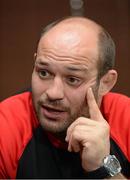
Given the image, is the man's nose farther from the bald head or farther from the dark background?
the dark background

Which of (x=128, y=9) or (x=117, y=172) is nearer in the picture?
(x=117, y=172)

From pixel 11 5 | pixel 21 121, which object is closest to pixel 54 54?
pixel 21 121

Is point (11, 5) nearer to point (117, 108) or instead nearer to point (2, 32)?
point (2, 32)

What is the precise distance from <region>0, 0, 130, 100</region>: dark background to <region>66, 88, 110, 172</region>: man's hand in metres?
1.70

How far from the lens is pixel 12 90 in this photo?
2.75 m

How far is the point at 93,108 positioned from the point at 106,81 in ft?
0.57

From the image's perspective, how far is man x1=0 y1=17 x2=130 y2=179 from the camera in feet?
3.51

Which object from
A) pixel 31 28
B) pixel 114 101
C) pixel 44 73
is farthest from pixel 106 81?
pixel 31 28

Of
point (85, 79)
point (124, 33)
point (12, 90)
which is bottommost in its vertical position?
point (12, 90)

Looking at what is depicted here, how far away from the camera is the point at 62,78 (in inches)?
43.4

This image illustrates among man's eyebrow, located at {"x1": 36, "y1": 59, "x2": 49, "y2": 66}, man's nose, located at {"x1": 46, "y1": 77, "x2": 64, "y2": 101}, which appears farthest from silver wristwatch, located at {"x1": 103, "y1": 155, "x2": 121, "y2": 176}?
man's eyebrow, located at {"x1": 36, "y1": 59, "x2": 49, "y2": 66}

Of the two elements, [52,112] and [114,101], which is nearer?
[52,112]

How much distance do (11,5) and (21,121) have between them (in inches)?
64.1

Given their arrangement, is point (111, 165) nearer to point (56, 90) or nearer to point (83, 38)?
point (56, 90)
